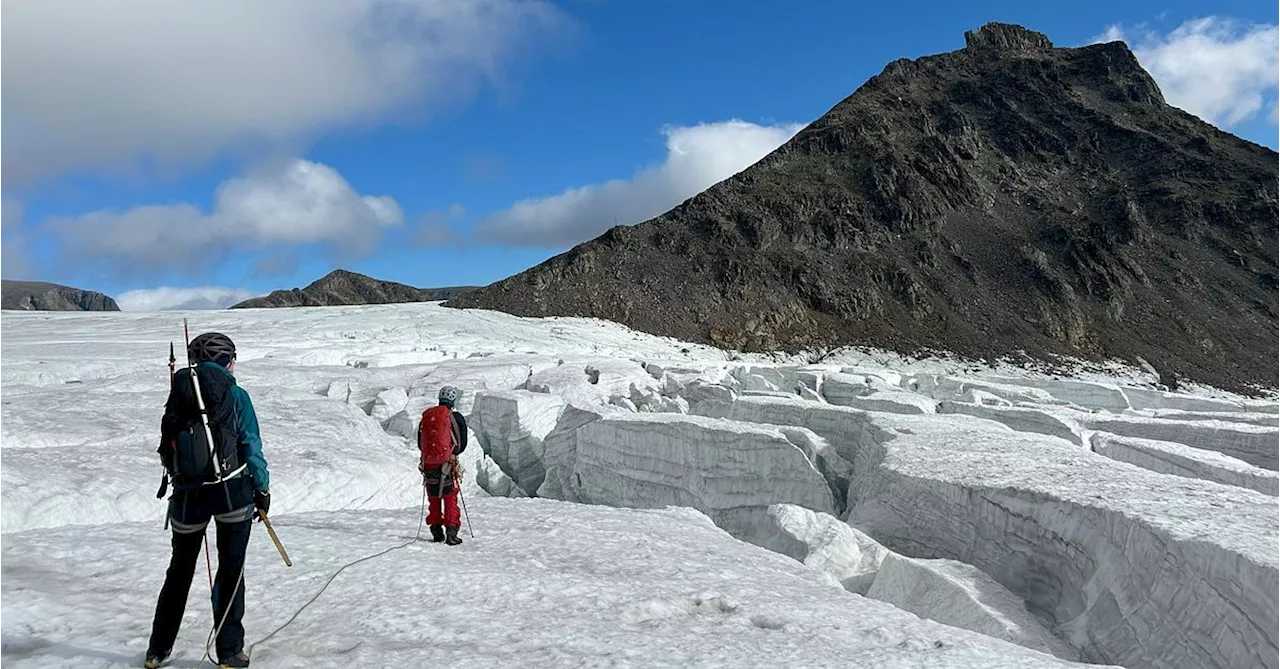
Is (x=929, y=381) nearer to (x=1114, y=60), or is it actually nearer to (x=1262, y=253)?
(x=1262, y=253)

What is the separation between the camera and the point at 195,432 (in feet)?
12.7

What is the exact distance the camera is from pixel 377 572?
5.92 metres

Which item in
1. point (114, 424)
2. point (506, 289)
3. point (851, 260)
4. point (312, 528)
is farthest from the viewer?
point (851, 260)

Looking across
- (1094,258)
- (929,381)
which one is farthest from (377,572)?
(1094,258)

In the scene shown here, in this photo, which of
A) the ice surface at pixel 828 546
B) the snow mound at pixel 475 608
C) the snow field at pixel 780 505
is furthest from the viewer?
the ice surface at pixel 828 546

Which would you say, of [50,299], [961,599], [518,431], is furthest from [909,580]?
[50,299]

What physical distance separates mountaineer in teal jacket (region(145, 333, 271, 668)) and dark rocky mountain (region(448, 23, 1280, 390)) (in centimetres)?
5720

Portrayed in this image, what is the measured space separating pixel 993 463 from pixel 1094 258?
70235 mm

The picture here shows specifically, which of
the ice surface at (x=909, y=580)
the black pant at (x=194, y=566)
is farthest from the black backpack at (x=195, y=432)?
the ice surface at (x=909, y=580)

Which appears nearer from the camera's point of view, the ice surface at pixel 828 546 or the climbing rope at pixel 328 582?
the climbing rope at pixel 328 582

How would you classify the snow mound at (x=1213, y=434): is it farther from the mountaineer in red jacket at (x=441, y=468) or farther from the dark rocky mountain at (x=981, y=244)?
the dark rocky mountain at (x=981, y=244)

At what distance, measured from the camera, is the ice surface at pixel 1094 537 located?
→ 5574 mm

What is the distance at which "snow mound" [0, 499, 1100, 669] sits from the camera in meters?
4.33

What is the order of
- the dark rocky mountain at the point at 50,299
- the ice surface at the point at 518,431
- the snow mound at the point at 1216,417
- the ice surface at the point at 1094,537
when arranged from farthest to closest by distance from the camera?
the dark rocky mountain at the point at 50,299 → the ice surface at the point at 518,431 → the snow mound at the point at 1216,417 → the ice surface at the point at 1094,537
